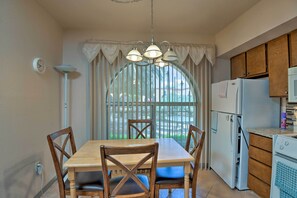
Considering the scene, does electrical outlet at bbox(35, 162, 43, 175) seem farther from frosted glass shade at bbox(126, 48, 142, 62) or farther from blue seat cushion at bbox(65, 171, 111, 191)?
frosted glass shade at bbox(126, 48, 142, 62)

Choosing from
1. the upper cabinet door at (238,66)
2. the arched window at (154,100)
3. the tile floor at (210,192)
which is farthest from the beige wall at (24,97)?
the upper cabinet door at (238,66)

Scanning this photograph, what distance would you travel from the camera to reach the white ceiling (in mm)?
2438

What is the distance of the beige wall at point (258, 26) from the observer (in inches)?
79.4

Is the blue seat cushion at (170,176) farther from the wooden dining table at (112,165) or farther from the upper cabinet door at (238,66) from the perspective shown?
the upper cabinet door at (238,66)

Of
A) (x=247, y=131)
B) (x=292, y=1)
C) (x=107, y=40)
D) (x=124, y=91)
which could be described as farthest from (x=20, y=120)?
(x=292, y=1)

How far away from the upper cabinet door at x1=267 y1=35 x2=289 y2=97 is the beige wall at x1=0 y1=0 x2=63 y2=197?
303cm

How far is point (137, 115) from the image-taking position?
3.41 m

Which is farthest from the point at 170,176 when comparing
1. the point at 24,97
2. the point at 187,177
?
the point at 24,97

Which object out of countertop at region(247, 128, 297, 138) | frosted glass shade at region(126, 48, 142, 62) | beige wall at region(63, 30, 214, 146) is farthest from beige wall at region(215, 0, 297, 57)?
beige wall at region(63, 30, 214, 146)

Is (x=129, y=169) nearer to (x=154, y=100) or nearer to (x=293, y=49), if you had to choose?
(x=154, y=100)

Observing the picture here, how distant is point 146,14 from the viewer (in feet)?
9.04

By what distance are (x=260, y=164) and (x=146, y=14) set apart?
248cm

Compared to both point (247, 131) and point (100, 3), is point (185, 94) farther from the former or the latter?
point (100, 3)

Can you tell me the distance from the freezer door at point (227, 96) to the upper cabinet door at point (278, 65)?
407 millimetres
